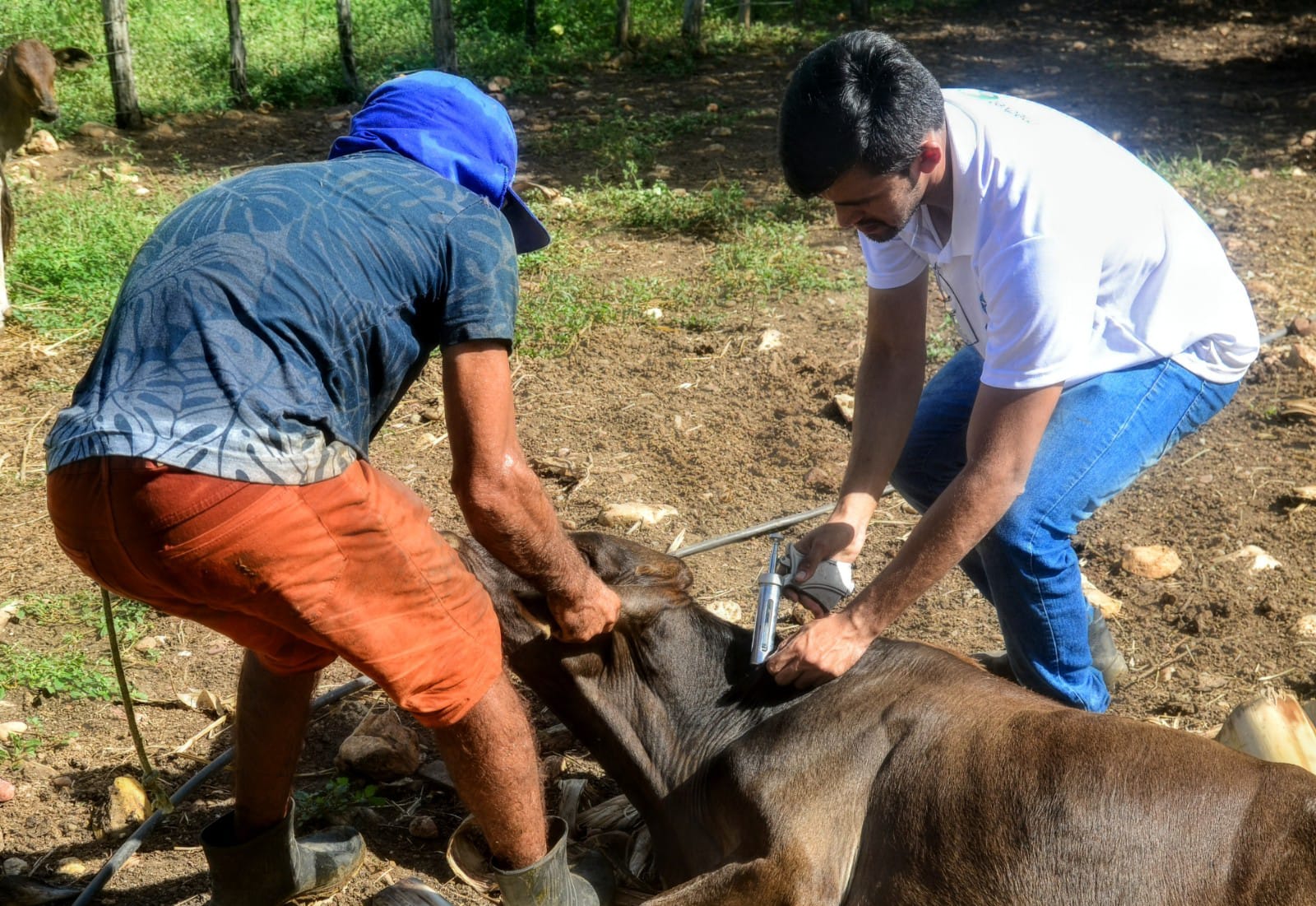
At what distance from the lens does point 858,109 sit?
3012 millimetres

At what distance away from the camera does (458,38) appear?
43.6 feet

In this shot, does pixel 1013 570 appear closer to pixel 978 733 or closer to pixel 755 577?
pixel 978 733

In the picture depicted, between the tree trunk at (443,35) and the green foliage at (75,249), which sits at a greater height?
the tree trunk at (443,35)

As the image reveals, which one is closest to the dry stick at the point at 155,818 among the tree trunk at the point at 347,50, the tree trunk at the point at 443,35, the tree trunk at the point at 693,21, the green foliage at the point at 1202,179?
the green foliage at the point at 1202,179

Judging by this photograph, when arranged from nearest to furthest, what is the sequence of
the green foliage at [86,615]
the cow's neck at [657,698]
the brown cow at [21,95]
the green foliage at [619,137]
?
the cow's neck at [657,698] < the green foliage at [86,615] < the brown cow at [21,95] < the green foliage at [619,137]

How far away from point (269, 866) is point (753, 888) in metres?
1.38

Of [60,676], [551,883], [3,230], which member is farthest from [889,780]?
[3,230]

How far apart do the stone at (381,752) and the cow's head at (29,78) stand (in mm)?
5229

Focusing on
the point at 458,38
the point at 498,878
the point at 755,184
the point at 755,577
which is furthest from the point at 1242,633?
the point at 458,38

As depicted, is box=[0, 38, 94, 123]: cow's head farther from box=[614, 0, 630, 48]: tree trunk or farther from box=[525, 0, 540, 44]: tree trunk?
box=[614, 0, 630, 48]: tree trunk

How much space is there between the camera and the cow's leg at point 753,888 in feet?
10.2

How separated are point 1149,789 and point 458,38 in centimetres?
1206

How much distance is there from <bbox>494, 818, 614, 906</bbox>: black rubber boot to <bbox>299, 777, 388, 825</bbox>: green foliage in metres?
0.83

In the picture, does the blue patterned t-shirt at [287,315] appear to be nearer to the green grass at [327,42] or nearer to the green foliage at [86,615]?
the green foliage at [86,615]
